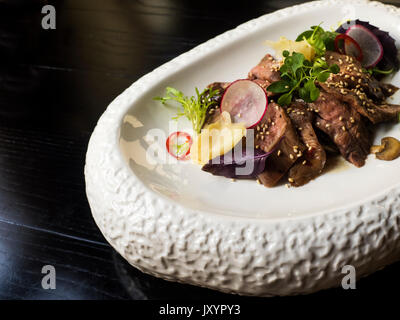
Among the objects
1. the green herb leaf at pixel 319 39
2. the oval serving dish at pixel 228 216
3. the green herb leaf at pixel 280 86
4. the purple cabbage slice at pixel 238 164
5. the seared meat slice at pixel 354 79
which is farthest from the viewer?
the green herb leaf at pixel 319 39

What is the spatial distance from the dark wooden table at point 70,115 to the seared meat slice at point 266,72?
3.21 ft

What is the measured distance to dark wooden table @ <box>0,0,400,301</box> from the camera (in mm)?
2133

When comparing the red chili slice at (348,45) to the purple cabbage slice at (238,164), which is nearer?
the purple cabbage slice at (238,164)

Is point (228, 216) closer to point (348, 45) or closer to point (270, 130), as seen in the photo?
point (270, 130)

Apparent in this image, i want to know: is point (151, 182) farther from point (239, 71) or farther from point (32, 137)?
point (32, 137)

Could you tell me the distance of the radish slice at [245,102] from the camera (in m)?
2.21

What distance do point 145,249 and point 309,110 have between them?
3.14ft

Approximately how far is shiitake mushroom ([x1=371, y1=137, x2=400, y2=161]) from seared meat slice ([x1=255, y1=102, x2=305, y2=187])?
1.09ft

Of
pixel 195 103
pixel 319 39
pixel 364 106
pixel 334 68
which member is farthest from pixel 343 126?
pixel 195 103

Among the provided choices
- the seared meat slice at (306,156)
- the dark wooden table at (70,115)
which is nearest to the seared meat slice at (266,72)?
the seared meat slice at (306,156)

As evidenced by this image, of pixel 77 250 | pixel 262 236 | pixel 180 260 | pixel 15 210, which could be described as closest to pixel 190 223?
pixel 180 260

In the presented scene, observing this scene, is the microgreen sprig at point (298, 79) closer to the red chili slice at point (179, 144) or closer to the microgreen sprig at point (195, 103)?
the microgreen sprig at point (195, 103)

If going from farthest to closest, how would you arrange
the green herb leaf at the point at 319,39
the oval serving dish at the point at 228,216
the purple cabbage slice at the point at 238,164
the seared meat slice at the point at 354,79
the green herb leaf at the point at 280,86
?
the green herb leaf at the point at 319,39 < the seared meat slice at the point at 354,79 < the green herb leaf at the point at 280,86 < the purple cabbage slice at the point at 238,164 < the oval serving dish at the point at 228,216

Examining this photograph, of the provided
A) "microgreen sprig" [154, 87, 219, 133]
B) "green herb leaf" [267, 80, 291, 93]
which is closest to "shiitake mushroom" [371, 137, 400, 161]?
"green herb leaf" [267, 80, 291, 93]
